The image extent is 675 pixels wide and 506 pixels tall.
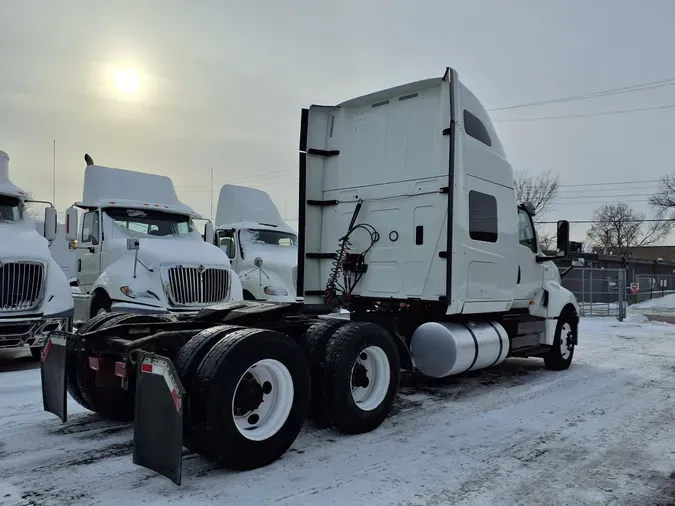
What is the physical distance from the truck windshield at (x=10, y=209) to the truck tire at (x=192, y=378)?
6.65 m

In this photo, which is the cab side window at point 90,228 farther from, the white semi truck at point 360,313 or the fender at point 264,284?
the white semi truck at point 360,313

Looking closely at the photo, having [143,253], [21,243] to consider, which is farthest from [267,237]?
[21,243]

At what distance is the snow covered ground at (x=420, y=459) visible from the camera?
3646 mm

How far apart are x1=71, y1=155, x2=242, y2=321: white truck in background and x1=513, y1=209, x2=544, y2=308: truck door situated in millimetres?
5081

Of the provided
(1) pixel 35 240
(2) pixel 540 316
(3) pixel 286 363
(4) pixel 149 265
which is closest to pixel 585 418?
(2) pixel 540 316

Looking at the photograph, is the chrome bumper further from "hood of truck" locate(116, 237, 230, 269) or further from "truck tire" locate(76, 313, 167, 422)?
"truck tire" locate(76, 313, 167, 422)

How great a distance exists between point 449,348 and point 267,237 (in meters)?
8.49

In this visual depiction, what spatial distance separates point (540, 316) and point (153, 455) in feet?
21.8

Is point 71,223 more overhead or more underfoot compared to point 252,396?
more overhead

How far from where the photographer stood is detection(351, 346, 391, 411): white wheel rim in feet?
17.0

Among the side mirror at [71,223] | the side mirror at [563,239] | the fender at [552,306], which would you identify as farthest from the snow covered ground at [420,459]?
the side mirror at [71,223]

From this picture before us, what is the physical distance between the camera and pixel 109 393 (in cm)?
512

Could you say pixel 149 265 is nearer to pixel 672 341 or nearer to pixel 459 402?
pixel 459 402

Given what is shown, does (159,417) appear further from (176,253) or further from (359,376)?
(176,253)
